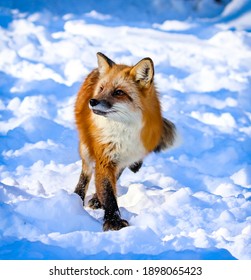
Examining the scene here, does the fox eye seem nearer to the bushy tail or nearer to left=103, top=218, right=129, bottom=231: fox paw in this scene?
the bushy tail

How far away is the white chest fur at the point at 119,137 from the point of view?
12.3ft

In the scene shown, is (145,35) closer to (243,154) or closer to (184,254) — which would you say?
(243,154)

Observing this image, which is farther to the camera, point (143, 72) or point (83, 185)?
point (83, 185)

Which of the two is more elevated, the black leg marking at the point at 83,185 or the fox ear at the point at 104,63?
the fox ear at the point at 104,63

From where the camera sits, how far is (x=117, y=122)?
374 centimetres

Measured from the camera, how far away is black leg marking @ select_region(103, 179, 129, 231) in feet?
11.8

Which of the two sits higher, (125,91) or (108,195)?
(125,91)

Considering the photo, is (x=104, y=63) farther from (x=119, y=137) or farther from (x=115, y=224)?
(x=115, y=224)

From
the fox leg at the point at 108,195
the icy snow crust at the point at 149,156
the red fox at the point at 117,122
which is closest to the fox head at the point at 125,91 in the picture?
the red fox at the point at 117,122

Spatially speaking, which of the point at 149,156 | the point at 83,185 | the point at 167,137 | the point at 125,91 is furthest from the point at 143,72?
the point at 149,156

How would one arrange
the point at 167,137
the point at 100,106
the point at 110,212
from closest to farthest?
the point at 100,106, the point at 110,212, the point at 167,137

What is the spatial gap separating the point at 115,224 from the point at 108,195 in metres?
0.23

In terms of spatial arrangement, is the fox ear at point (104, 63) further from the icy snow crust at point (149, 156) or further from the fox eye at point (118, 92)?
the icy snow crust at point (149, 156)

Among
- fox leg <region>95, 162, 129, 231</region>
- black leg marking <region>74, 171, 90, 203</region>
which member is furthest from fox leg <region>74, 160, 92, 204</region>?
fox leg <region>95, 162, 129, 231</region>
